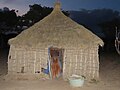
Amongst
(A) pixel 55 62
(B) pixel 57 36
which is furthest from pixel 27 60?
(B) pixel 57 36

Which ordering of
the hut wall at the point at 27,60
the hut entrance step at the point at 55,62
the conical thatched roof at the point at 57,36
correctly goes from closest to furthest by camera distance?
the conical thatched roof at the point at 57,36
the hut wall at the point at 27,60
the hut entrance step at the point at 55,62

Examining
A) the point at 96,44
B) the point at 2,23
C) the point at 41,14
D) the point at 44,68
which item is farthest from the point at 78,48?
the point at 2,23

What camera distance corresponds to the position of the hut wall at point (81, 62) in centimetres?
1477

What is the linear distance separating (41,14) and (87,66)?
89.7 feet

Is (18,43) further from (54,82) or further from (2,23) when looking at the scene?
(2,23)

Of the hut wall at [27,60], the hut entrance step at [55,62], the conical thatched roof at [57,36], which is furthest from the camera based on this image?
the hut entrance step at [55,62]

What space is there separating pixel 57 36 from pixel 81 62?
154 cm

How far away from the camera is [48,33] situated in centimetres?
1521

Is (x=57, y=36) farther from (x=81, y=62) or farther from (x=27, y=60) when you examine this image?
(x=27, y=60)

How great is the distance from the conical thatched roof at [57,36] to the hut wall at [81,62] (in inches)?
12.9

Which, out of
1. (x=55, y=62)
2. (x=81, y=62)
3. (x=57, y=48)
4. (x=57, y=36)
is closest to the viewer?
(x=81, y=62)

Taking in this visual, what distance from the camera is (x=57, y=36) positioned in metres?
15.0

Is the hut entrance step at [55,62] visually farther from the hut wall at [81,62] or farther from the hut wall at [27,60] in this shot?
the hut wall at [81,62]

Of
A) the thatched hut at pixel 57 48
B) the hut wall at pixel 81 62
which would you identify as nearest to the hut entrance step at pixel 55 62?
the thatched hut at pixel 57 48
